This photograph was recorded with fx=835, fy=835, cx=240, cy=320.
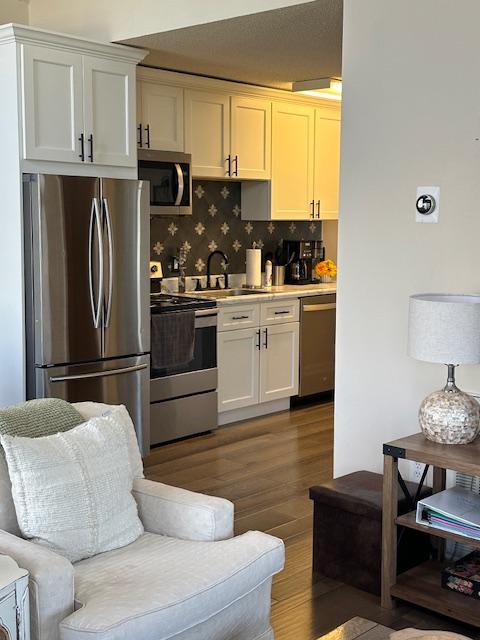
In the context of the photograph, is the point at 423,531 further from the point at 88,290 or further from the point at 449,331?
the point at 88,290

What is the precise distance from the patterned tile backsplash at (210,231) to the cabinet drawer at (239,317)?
25.4 inches

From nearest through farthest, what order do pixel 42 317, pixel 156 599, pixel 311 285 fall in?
1. pixel 156 599
2. pixel 42 317
3. pixel 311 285

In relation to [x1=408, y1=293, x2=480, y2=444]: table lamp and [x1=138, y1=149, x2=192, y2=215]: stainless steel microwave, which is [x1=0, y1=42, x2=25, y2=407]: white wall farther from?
[x1=408, y1=293, x2=480, y2=444]: table lamp

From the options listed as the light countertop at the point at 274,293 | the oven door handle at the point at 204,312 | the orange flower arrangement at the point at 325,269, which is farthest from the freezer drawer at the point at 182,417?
the orange flower arrangement at the point at 325,269

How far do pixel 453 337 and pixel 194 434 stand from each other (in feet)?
9.87

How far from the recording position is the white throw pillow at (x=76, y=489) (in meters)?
2.42

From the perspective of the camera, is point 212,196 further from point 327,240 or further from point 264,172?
point 327,240

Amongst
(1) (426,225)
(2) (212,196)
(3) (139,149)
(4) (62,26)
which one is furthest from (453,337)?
(2) (212,196)

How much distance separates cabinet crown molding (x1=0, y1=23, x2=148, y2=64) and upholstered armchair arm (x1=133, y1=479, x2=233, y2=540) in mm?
2607

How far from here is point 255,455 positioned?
5234 millimetres

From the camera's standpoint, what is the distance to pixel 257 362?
20.0 ft

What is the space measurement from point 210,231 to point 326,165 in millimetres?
1217

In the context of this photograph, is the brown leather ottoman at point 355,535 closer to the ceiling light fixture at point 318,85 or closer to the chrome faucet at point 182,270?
the chrome faucet at point 182,270

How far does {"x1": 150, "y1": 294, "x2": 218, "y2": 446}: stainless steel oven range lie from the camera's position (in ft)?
17.4
